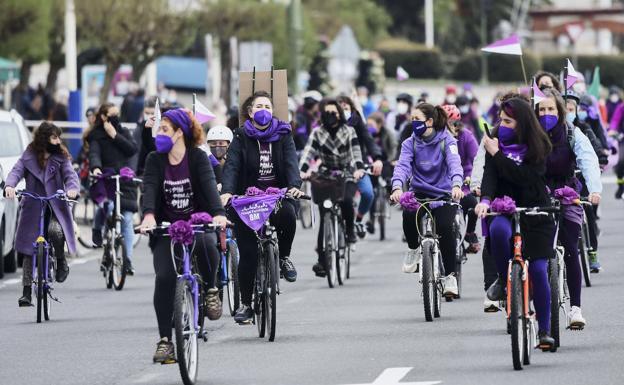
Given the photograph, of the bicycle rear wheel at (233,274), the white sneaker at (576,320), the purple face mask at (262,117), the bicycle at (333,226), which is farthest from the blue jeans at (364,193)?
the white sneaker at (576,320)

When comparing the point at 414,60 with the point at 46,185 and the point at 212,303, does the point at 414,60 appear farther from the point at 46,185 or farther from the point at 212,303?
the point at 212,303

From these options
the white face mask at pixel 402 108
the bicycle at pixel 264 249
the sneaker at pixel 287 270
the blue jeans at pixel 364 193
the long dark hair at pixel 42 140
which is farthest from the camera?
the white face mask at pixel 402 108

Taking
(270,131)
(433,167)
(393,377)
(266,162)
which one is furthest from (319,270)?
(393,377)

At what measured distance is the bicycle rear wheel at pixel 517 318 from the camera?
1170 cm

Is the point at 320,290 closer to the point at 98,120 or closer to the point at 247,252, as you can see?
the point at 98,120

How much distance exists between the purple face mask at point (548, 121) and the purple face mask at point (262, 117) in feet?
7.49

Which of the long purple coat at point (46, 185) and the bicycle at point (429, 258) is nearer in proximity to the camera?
the bicycle at point (429, 258)

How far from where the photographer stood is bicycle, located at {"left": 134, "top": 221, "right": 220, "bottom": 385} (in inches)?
448

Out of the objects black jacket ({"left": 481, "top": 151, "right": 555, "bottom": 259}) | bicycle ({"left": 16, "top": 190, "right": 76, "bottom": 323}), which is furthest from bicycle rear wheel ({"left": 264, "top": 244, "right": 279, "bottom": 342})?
bicycle ({"left": 16, "top": 190, "right": 76, "bottom": 323})

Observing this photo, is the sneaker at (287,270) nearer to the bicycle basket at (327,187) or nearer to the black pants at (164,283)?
the black pants at (164,283)

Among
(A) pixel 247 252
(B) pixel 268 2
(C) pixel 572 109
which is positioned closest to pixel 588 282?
(C) pixel 572 109

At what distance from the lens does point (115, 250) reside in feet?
63.7

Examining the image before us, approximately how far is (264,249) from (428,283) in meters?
1.66

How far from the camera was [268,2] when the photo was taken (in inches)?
2411
